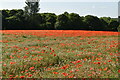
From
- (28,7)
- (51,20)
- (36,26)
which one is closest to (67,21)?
(51,20)

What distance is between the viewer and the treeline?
64.8m

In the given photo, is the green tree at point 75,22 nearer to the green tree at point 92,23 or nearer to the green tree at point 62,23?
the green tree at point 62,23

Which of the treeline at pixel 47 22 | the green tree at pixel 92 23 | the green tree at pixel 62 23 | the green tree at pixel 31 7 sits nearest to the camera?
the treeline at pixel 47 22

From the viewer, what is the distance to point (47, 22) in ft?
226

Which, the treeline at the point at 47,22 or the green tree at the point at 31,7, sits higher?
the green tree at the point at 31,7

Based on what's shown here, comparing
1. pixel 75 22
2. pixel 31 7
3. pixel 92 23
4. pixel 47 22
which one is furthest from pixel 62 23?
pixel 31 7

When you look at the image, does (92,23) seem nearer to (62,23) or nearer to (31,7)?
(62,23)

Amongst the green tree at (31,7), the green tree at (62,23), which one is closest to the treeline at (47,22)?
the green tree at (62,23)

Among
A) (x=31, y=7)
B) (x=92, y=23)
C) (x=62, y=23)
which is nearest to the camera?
(x=62, y=23)

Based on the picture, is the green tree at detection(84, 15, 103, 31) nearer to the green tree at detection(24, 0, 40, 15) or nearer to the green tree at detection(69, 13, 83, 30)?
the green tree at detection(69, 13, 83, 30)

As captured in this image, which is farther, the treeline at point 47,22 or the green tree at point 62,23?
the green tree at point 62,23

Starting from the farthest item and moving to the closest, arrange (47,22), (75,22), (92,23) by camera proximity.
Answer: (92,23)
(75,22)
(47,22)

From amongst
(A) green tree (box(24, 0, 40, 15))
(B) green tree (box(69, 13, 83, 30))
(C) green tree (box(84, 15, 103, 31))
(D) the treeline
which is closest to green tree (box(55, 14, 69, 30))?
(D) the treeline

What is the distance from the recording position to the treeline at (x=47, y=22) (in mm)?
64812
